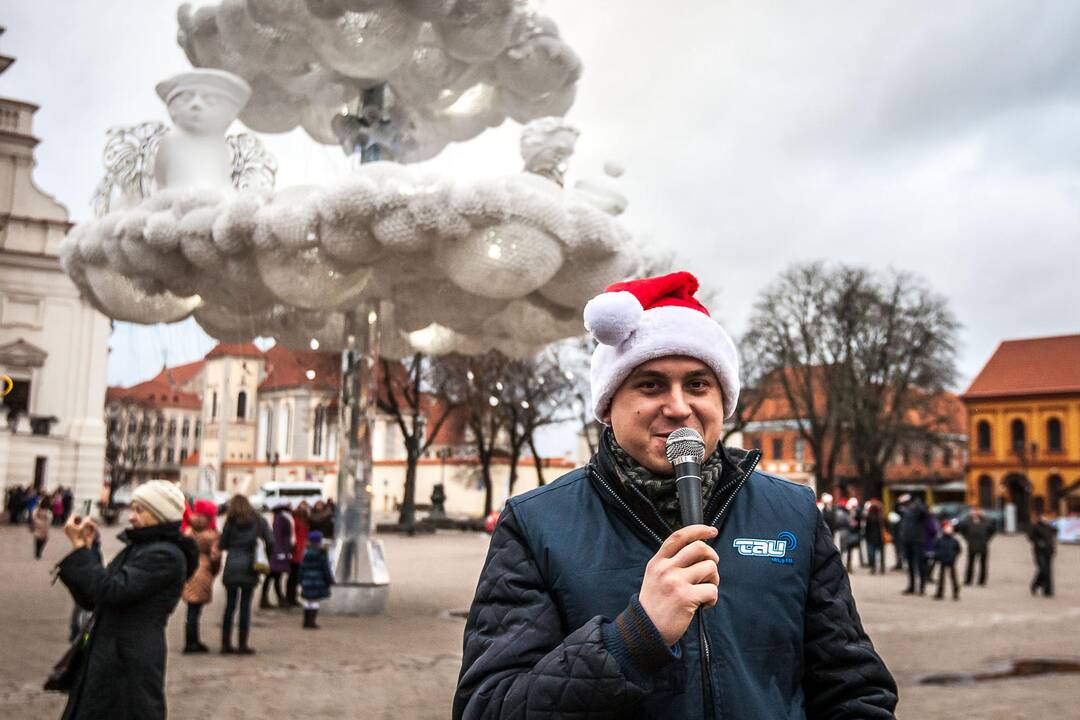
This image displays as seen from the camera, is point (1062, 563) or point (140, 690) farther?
point (1062, 563)

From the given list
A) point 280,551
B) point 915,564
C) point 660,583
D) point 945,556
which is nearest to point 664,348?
point 660,583

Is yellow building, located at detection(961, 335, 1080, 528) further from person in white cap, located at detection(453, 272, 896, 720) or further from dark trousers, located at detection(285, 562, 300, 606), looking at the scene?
person in white cap, located at detection(453, 272, 896, 720)

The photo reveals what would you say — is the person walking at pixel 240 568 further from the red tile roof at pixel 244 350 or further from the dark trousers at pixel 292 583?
the dark trousers at pixel 292 583

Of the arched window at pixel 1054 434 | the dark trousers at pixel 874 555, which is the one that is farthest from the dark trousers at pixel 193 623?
the arched window at pixel 1054 434

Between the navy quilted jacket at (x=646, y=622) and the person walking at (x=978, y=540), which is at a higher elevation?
the navy quilted jacket at (x=646, y=622)

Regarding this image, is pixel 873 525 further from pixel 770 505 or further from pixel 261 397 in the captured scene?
pixel 261 397

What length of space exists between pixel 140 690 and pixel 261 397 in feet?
285

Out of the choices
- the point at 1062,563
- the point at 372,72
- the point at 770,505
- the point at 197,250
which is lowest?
the point at 1062,563

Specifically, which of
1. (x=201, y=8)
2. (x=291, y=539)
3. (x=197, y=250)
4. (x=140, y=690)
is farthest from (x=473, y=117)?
(x=140, y=690)

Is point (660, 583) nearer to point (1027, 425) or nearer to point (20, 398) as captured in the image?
point (20, 398)

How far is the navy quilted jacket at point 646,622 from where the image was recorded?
1794 millimetres

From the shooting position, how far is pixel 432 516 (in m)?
43.3

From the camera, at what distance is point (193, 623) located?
10.0m

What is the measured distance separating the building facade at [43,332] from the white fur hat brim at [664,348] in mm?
49679
